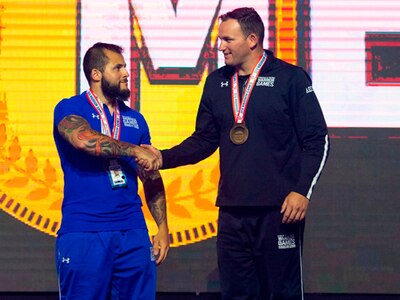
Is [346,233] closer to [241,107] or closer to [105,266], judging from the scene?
[241,107]

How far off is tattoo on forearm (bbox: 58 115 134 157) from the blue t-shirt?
84mm

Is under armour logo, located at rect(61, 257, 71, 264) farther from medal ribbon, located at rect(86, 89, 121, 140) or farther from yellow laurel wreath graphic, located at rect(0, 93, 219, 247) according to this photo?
yellow laurel wreath graphic, located at rect(0, 93, 219, 247)

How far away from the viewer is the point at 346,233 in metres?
5.26

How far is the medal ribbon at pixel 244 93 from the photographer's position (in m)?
3.81

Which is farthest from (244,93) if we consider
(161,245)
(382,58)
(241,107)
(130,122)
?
(382,58)

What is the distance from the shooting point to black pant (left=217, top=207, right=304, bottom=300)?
12.3 ft

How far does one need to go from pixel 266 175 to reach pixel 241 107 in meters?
0.34

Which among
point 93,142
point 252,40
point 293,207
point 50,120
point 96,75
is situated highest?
point 252,40

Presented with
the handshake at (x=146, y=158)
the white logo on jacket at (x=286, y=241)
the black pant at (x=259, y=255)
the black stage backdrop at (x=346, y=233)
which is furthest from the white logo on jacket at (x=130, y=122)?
the black stage backdrop at (x=346, y=233)

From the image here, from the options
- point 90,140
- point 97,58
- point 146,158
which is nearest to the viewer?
point 90,140

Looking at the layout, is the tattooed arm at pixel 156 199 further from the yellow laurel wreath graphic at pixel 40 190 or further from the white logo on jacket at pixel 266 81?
the yellow laurel wreath graphic at pixel 40 190

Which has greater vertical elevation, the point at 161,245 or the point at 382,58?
the point at 382,58

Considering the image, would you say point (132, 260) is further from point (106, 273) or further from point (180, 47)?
point (180, 47)

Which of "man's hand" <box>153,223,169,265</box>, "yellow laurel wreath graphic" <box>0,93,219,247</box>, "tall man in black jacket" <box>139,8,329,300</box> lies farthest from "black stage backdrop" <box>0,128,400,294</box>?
"man's hand" <box>153,223,169,265</box>
